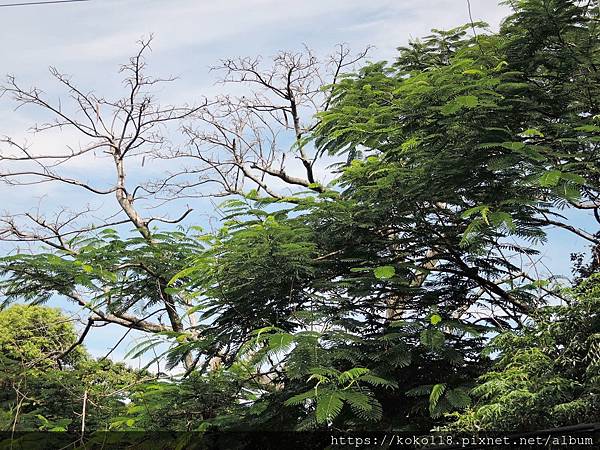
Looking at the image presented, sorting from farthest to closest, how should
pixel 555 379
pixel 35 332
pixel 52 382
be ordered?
1. pixel 35 332
2. pixel 52 382
3. pixel 555 379

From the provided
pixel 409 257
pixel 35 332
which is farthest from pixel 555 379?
pixel 35 332

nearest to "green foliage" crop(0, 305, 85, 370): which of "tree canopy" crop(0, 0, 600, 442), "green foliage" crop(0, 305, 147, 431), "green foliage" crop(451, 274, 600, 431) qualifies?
"green foliage" crop(0, 305, 147, 431)

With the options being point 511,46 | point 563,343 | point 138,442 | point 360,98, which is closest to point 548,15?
point 511,46

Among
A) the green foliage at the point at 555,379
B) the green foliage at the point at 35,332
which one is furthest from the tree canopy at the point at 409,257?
the green foliage at the point at 35,332

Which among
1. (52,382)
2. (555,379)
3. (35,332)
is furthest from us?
(35,332)

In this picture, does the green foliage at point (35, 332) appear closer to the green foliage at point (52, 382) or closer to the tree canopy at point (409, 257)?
the green foliage at point (52, 382)

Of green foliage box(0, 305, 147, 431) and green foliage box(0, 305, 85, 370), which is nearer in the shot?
green foliage box(0, 305, 147, 431)

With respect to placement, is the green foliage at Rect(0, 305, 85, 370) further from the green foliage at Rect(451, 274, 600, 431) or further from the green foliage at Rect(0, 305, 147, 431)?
the green foliage at Rect(451, 274, 600, 431)

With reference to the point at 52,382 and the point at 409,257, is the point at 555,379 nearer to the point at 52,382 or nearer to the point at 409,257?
the point at 409,257

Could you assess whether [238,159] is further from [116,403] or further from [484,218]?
[484,218]

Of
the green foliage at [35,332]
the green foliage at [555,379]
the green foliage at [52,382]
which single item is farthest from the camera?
the green foliage at [35,332]

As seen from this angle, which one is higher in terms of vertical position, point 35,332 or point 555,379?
point 35,332

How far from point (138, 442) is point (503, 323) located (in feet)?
8.49

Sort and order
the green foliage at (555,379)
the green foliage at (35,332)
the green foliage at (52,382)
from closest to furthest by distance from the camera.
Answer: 1. the green foliage at (555,379)
2. the green foliage at (52,382)
3. the green foliage at (35,332)
